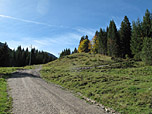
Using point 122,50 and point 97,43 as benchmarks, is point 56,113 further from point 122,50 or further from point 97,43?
point 97,43

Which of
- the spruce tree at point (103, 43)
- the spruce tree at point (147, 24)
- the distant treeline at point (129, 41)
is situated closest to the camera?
the distant treeline at point (129, 41)

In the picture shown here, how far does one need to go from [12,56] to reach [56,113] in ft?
357

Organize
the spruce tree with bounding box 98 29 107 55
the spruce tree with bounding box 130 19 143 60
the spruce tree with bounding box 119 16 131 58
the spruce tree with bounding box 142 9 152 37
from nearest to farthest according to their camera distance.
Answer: the spruce tree with bounding box 142 9 152 37, the spruce tree with bounding box 130 19 143 60, the spruce tree with bounding box 119 16 131 58, the spruce tree with bounding box 98 29 107 55

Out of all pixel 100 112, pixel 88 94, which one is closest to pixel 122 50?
pixel 88 94

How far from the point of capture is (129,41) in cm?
5309

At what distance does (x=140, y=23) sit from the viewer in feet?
143

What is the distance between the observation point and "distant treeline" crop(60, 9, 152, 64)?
29558mm

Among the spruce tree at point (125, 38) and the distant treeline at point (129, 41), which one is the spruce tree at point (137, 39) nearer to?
the distant treeline at point (129, 41)

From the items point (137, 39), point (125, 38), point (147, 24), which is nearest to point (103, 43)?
point (125, 38)

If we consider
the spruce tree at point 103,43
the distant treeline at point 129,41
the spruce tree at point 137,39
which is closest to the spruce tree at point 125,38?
the distant treeline at point 129,41

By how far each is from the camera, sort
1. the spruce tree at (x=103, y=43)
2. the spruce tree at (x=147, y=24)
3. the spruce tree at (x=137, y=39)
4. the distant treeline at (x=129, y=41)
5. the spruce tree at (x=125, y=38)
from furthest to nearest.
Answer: the spruce tree at (x=103, y=43), the spruce tree at (x=125, y=38), the spruce tree at (x=137, y=39), the spruce tree at (x=147, y=24), the distant treeline at (x=129, y=41)

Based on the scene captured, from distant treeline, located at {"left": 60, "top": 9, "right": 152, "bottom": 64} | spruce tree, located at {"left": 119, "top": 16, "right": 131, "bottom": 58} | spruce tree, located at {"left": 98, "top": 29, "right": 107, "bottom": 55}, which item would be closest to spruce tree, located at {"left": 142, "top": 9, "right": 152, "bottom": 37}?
distant treeline, located at {"left": 60, "top": 9, "right": 152, "bottom": 64}

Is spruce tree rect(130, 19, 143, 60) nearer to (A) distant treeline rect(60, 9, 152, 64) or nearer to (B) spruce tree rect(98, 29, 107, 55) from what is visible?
(A) distant treeline rect(60, 9, 152, 64)

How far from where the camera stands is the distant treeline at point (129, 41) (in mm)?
29558
